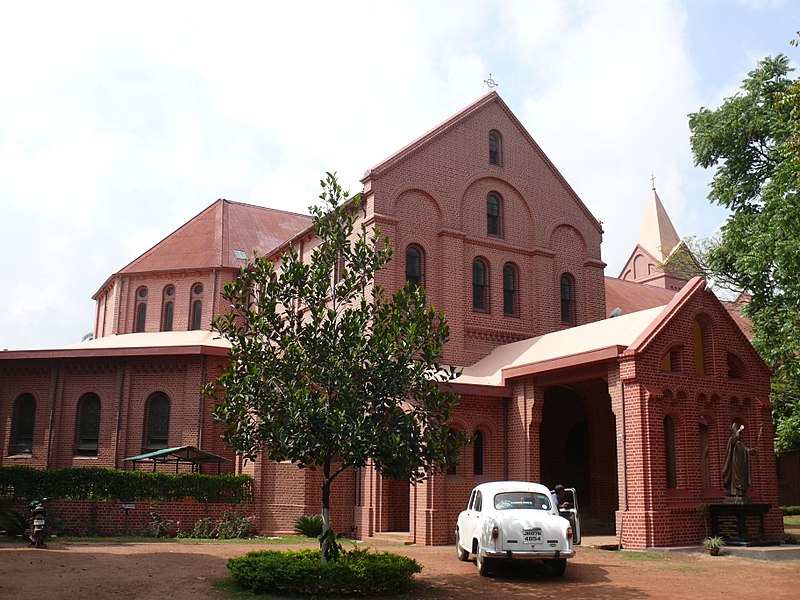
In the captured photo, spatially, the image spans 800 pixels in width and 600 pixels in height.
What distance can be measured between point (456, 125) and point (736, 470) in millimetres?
15299

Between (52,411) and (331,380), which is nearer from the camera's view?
(331,380)

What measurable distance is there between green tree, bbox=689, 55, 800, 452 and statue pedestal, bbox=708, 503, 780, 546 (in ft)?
17.9

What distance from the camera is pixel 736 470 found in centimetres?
1944

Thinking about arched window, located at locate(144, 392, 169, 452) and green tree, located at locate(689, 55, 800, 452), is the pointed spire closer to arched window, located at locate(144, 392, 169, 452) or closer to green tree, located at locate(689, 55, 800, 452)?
green tree, located at locate(689, 55, 800, 452)

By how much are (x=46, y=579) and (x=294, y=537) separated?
1019 centimetres

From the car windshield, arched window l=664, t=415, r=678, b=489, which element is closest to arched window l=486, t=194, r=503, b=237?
arched window l=664, t=415, r=678, b=489

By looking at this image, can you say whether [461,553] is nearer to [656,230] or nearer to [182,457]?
[182,457]

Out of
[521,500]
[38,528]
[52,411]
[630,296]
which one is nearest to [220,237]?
[52,411]

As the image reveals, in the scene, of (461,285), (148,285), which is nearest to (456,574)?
(461,285)

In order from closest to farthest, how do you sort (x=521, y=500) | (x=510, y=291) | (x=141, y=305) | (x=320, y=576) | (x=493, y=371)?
(x=320, y=576) → (x=521, y=500) → (x=493, y=371) → (x=510, y=291) → (x=141, y=305)

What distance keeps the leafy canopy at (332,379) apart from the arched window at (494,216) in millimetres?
15631

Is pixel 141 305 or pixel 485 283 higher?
pixel 141 305

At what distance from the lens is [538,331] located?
28.9m

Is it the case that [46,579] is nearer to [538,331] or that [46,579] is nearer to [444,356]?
[444,356]
